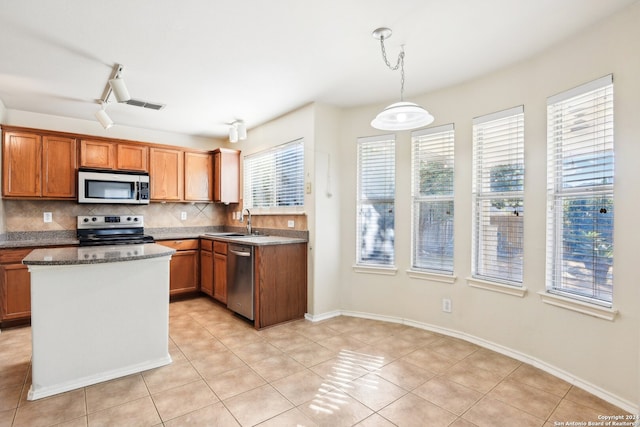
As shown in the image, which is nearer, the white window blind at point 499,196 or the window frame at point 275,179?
the white window blind at point 499,196

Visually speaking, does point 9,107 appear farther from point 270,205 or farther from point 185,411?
point 185,411

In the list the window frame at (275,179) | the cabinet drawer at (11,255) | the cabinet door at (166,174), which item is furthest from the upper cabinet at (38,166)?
the window frame at (275,179)

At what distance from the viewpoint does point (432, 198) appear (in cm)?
337

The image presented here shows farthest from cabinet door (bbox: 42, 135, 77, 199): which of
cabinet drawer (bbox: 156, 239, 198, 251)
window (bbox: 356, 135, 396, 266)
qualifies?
window (bbox: 356, 135, 396, 266)

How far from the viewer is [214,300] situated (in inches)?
181

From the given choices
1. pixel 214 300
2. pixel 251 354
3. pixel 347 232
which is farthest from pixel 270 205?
pixel 251 354

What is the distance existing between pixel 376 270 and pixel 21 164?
4.30 metres

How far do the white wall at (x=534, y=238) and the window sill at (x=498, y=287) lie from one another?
4 centimetres

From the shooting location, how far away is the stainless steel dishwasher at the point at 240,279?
3.51m

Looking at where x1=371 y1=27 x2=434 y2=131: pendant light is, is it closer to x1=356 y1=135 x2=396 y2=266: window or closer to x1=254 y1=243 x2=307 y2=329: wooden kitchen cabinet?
x1=356 y1=135 x2=396 y2=266: window

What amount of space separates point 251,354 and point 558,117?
3126mm

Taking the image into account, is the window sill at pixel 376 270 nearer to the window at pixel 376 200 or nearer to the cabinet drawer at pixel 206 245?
the window at pixel 376 200

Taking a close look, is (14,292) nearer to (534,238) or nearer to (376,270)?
(376,270)

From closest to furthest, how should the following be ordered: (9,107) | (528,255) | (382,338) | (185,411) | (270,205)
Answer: (185,411)
(528,255)
(382,338)
(9,107)
(270,205)
